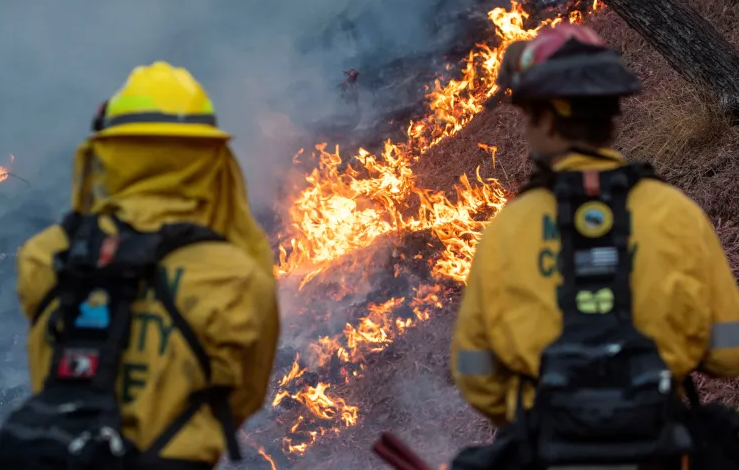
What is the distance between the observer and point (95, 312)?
215 cm

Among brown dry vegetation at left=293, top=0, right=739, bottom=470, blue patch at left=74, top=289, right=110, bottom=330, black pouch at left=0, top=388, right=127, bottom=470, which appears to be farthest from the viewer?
brown dry vegetation at left=293, top=0, right=739, bottom=470

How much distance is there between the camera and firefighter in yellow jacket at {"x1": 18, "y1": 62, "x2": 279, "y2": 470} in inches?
85.1

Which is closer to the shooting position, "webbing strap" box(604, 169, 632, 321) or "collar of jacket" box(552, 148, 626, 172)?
"webbing strap" box(604, 169, 632, 321)

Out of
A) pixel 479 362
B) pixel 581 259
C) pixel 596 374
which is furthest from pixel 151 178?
pixel 596 374

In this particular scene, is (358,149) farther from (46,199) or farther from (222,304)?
(222,304)

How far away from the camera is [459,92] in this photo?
8.81 m

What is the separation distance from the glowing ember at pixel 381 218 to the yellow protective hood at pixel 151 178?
12.9 feet

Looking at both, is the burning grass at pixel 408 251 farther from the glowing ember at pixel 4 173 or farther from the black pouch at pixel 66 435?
the black pouch at pixel 66 435

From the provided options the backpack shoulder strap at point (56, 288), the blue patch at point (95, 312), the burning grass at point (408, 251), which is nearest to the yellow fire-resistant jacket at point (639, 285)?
the blue patch at point (95, 312)

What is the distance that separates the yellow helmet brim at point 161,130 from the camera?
7.41 ft

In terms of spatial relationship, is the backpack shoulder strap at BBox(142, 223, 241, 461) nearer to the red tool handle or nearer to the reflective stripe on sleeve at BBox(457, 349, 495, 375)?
the red tool handle

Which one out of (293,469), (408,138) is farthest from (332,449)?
(408,138)

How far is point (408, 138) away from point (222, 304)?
21.4 feet

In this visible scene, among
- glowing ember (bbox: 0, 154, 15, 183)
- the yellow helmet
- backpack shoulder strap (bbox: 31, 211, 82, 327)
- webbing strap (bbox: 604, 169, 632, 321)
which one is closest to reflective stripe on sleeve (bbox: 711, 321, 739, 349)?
webbing strap (bbox: 604, 169, 632, 321)
